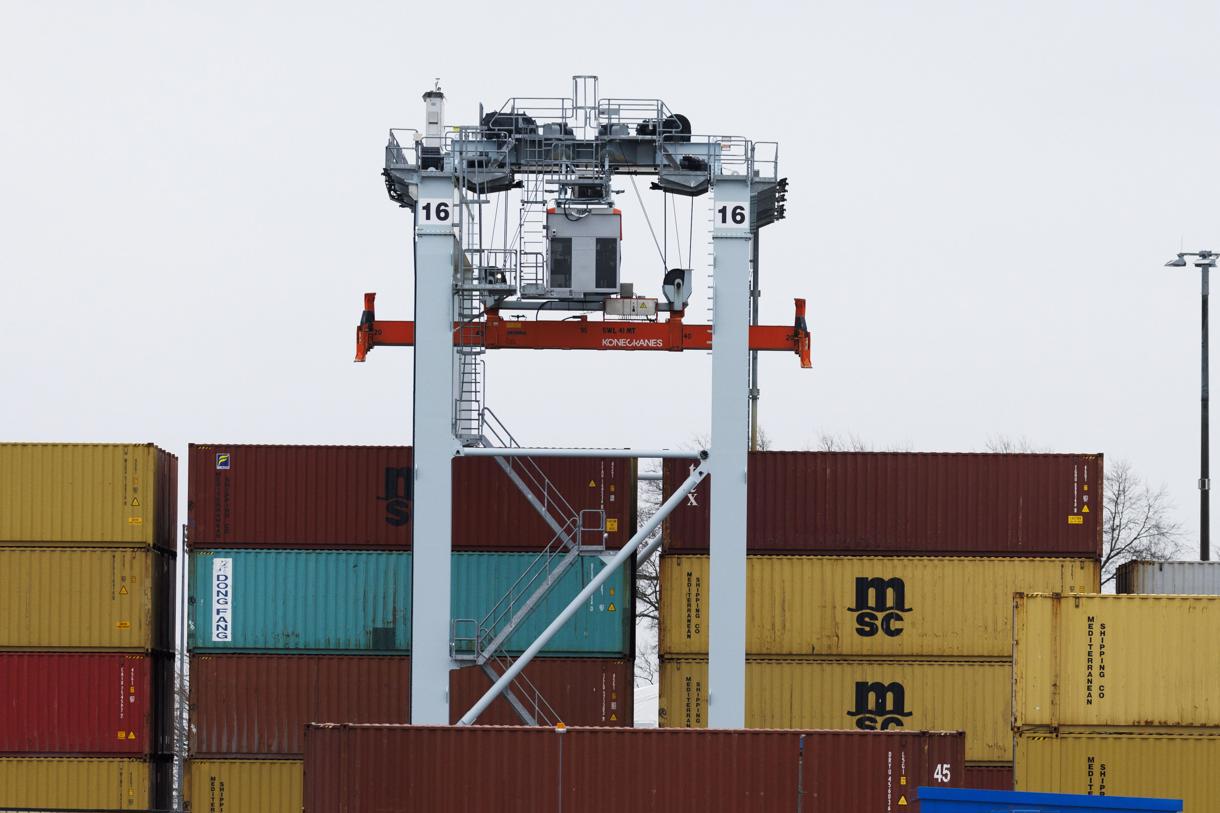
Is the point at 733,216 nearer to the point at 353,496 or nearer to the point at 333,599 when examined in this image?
Result: the point at 353,496

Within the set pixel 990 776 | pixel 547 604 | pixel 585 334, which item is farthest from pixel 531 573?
pixel 990 776

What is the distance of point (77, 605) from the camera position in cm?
3825

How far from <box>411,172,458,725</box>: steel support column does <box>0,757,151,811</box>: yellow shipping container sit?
7040mm

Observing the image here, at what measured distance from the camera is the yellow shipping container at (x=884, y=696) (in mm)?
37312

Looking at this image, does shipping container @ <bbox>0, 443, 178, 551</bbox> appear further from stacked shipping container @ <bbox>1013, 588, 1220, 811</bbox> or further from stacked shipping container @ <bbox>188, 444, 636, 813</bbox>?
stacked shipping container @ <bbox>1013, 588, 1220, 811</bbox>

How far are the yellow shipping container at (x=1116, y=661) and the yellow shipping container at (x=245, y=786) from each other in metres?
14.1

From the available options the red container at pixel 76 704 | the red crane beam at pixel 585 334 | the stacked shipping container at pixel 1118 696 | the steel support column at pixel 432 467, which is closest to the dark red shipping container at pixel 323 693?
the red container at pixel 76 704

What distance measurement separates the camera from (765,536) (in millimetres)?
37656

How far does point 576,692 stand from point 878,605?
611cm

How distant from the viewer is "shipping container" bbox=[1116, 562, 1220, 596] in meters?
40.3

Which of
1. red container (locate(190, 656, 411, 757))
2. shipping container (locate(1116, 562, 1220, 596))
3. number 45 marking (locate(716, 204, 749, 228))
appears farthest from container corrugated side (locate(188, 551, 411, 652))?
shipping container (locate(1116, 562, 1220, 596))

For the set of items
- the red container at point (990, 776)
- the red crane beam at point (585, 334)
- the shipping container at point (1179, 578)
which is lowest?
the red container at point (990, 776)

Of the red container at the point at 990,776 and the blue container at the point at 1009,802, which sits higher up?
the blue container at the point at 1009,802

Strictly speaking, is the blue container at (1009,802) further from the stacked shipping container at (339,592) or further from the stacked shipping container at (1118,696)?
the stacked shipping container at (339,592)
